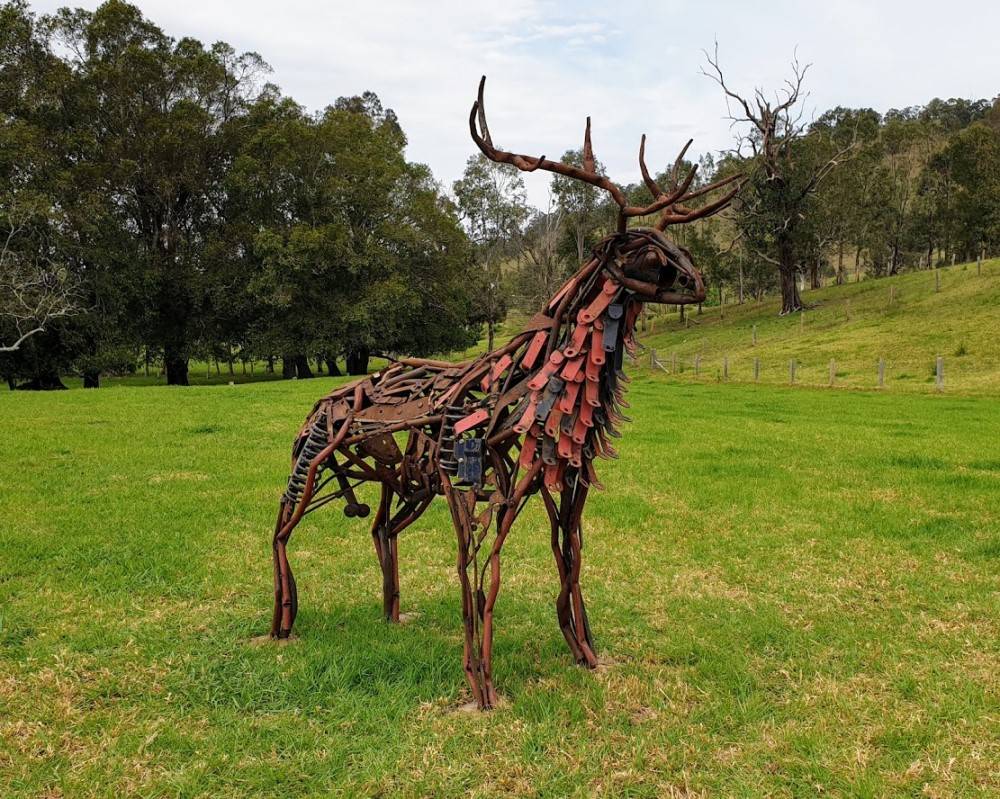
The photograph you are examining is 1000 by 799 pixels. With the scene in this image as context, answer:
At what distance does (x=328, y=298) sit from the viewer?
30.5 meters

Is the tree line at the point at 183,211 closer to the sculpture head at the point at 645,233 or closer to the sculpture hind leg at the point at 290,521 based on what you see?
the sculpture hind leg at the point at 290,521

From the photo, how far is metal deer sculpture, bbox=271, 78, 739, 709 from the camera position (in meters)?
3.67

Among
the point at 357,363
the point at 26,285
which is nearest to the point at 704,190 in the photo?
the point at 26,285

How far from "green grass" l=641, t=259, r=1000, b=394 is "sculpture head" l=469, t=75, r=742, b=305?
20109mm

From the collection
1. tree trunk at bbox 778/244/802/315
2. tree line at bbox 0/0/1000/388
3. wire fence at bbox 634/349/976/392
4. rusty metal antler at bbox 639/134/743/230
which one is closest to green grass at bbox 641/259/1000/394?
wire fence at bbox 634/349/976/392

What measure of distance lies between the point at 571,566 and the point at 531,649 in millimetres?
907

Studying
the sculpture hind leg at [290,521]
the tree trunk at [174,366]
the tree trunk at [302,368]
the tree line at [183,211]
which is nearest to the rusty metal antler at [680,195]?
the sculpture hind leg at [290,521]

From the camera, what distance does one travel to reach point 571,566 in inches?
171

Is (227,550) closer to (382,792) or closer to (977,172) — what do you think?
(382,792)

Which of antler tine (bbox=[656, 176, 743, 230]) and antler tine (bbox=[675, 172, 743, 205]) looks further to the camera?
antler tine (bbox=[675, 172, 743, 205])

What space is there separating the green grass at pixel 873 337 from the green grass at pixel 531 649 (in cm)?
1579

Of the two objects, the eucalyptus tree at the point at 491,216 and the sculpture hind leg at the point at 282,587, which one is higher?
the eucalyptus tree at the point at 491,216

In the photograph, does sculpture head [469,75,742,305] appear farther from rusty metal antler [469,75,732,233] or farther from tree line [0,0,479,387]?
tree line [0,0,479,387]

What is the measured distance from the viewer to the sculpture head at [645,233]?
3533 mm
